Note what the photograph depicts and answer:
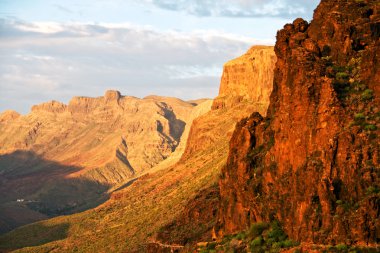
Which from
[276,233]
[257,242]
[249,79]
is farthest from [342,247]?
[249,79]

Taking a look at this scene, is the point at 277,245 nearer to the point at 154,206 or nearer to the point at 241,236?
the point at 241,236

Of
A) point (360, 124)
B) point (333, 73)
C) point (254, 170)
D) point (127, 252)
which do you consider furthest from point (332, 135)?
point (127, 252)

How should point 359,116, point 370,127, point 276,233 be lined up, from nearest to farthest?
point 370,127 → point 359,116 → point 276,233

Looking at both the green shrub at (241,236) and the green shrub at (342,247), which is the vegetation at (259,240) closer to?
the green shrub at (241,236)

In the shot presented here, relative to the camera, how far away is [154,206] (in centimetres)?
13350

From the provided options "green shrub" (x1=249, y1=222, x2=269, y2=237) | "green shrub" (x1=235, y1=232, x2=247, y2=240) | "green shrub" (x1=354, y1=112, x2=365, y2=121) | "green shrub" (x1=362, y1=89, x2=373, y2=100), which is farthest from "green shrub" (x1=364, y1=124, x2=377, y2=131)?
"green shrub" (x1=235, y1=232, x2=247, y2=240)

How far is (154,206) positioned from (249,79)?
44.0 metres

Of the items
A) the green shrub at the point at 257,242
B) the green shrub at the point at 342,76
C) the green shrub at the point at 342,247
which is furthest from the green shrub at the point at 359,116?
the green shrub at the point at 257,242

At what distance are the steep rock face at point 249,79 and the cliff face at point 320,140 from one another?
100357mm

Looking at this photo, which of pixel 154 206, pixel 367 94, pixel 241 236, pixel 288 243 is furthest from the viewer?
pixel 154 206

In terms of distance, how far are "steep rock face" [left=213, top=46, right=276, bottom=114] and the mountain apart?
45 cm

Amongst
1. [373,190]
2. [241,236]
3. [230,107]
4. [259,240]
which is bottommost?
[241,236]

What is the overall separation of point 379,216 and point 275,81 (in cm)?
1418

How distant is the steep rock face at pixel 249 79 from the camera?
160 metres
